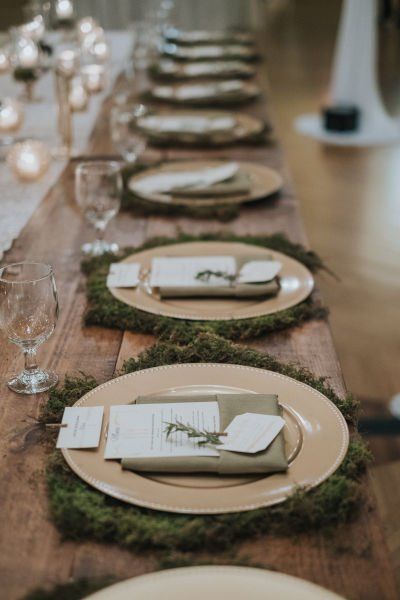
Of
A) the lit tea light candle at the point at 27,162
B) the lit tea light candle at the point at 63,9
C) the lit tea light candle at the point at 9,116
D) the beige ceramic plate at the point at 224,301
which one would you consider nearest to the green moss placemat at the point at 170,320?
the beige ceramic plate at the point at 224,301

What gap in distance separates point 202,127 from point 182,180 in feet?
2.23

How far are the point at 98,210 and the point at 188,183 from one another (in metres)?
0.39

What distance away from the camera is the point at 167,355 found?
47.0 inches

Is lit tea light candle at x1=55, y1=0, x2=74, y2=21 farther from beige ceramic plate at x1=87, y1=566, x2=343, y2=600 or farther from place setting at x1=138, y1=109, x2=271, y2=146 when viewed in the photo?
beige ceramic plate at x1=87, y1=566, x2=343, y2=600

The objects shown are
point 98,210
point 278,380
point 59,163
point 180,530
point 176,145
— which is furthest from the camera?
point 176,145

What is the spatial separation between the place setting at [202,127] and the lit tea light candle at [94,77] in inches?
15.6

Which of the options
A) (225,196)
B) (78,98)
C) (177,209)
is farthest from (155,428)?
(78,98)

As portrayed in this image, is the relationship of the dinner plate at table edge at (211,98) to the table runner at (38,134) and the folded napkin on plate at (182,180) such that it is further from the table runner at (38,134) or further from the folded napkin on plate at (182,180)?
the folded napkin on plate at (182,180)

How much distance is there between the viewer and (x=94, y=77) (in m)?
3.12

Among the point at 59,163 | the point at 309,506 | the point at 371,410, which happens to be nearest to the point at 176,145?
the point at 59,163

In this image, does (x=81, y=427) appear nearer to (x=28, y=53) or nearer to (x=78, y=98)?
(x=78, y=98)

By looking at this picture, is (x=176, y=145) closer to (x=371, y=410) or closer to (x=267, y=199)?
(x=267, y=199)

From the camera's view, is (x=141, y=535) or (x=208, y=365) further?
(x=208, y=365)

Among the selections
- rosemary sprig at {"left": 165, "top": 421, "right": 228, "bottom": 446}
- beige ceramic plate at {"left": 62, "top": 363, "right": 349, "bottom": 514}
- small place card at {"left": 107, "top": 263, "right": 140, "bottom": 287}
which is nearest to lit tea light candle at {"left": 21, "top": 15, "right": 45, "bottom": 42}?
small place card at {"left": 107, "top": 263, "right": 140, "bottom": 287}
